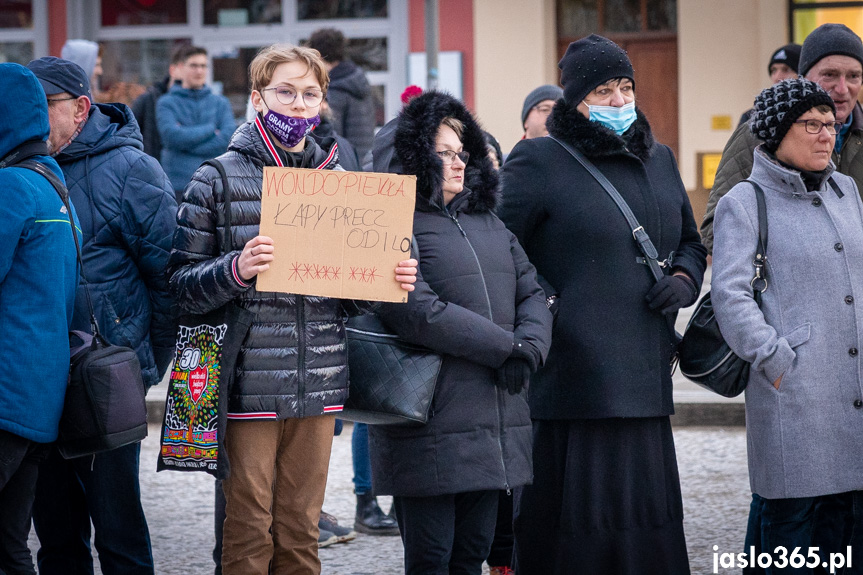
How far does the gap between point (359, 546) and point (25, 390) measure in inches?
98.4

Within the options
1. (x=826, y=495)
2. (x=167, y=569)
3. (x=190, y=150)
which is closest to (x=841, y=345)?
(x=826, y=495)

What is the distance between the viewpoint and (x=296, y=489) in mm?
4098

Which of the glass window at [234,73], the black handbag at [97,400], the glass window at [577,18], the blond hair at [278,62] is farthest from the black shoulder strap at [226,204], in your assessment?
the glass window at [234,73]

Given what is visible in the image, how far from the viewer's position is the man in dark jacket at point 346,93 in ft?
26.0

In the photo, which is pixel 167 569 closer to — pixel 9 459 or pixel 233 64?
pixel 9 459

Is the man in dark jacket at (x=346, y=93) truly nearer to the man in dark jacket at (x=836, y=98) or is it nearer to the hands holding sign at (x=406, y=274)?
the man in dark jacket at (x=836, y=98)

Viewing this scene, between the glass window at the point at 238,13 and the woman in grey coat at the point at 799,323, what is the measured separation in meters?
11.8

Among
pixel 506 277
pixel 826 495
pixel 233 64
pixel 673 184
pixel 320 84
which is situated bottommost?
pixel 826 495

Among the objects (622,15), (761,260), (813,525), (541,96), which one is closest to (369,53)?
(622,15)

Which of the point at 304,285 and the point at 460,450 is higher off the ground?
the point at 304,285

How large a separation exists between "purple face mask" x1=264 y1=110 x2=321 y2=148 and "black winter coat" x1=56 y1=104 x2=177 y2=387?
0.60 metres

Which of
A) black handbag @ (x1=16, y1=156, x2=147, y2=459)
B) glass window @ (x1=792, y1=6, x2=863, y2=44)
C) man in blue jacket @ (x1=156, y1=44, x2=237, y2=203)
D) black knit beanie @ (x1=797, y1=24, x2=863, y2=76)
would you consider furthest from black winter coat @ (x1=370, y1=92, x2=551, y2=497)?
glass window @ (x1=792, y1=6, x2=863, y2=44)

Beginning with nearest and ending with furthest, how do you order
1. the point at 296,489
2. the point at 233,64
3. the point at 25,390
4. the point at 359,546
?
the point at 25,390
the point at 296,489
the point at 359,546
the point at 233,64

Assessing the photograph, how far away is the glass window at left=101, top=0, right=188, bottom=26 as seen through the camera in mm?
15586
